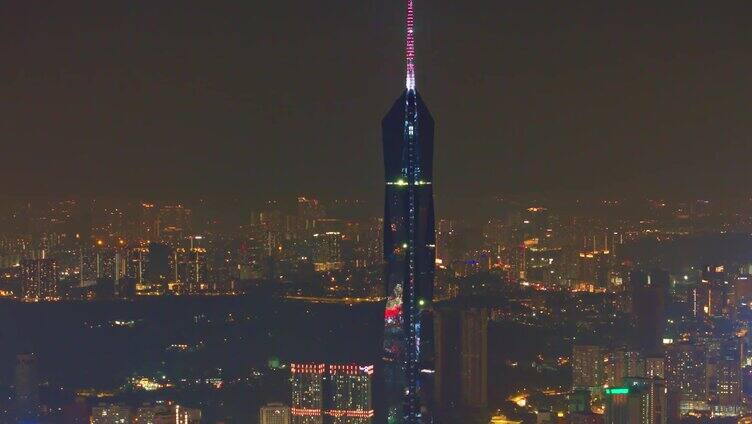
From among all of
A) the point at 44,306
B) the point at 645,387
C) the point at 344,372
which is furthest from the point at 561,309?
the point at 44,306

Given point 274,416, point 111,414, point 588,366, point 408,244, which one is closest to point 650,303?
point 588,366

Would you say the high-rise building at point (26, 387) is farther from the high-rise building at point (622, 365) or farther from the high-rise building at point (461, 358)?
the high-rise building at point (622, 365)

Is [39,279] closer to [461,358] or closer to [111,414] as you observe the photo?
[111,414]

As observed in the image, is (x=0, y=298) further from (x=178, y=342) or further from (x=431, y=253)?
(x=431, y=253)

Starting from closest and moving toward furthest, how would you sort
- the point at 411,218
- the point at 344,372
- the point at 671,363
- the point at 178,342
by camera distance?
the point at 411,218, the point at 344,372, the point at 671,363, the point at 178,342

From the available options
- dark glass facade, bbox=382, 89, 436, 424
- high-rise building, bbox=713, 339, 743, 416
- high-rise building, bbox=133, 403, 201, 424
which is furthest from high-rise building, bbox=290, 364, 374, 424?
high-rise building, bbox=713, 339, 743, 416

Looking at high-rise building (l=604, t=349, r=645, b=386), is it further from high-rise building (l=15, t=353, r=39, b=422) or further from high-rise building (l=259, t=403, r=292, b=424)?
high-rise building (l=15, t=353, r=39, b=422)
